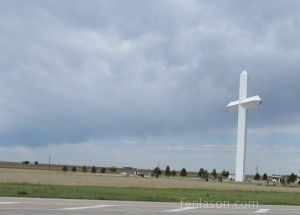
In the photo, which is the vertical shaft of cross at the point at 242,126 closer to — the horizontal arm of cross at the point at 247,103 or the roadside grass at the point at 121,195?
the horizontal arm of cross at the point at 247,103

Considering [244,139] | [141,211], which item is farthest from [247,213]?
[244,139]

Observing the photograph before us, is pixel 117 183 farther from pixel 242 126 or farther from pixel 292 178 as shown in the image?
pixel 292 178

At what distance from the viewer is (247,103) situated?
8344cm

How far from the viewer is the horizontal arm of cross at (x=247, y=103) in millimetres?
81562

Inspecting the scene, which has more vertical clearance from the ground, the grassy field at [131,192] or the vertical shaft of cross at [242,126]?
the vertical shaft of cross at [242,126]

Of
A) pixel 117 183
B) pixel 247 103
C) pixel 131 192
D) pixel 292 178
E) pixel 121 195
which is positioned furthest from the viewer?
pixel 292 178

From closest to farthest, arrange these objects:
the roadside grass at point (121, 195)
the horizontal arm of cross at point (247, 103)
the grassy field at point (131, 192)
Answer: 1. the roadside grass at point (121, 195)
2. the grassy field at point (131, 192)
3. the horizontal arm of cross at point (247, 103)

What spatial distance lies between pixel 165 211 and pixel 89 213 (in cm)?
358

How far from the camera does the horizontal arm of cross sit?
81.6 metres

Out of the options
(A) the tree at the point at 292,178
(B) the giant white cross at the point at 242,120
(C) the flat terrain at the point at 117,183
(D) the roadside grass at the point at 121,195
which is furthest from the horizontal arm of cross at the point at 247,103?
(A) the tree at the point at 292,178

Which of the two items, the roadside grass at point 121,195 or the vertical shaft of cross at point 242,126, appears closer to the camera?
the roadside grass at point 121,195

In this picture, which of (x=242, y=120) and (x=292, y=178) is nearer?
(x=242, y=120)

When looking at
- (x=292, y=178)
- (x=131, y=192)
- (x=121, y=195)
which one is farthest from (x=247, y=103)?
(x=292, y=178)

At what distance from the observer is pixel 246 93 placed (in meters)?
85.5
